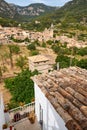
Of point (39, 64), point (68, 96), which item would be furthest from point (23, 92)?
point (39, 64)

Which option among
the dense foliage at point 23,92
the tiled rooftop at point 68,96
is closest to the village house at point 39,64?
the dense foliage at point 23,92

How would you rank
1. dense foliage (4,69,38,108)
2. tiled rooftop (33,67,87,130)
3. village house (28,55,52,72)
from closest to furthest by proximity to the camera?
1. tiled rooftop (33,67,87,130)
2. dense foliage (4,69,38,108)
3. village house (28,55,52,72)

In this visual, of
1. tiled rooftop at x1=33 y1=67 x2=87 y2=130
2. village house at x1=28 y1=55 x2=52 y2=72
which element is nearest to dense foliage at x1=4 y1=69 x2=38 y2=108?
tiled rooftop at x1=33 y1=67 x2=87 y2=130

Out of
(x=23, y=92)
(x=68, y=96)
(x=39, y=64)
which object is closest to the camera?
(x=68, y=96)

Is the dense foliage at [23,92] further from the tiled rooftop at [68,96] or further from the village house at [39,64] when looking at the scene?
the village house at [39,64]

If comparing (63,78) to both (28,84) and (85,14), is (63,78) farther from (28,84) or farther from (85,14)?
(85,14)

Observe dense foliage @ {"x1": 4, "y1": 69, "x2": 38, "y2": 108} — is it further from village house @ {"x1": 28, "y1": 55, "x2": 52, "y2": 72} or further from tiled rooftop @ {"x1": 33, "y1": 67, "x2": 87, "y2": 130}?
village house @ {"x1": 28, "y1": 55, "x2": 52, "y2": 72}

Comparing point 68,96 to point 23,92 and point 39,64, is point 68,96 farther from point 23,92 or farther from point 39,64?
point 39,64

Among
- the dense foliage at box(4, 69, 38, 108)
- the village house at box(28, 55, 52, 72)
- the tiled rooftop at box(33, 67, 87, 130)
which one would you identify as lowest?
the village house at box(28, 55, 52, 72)
